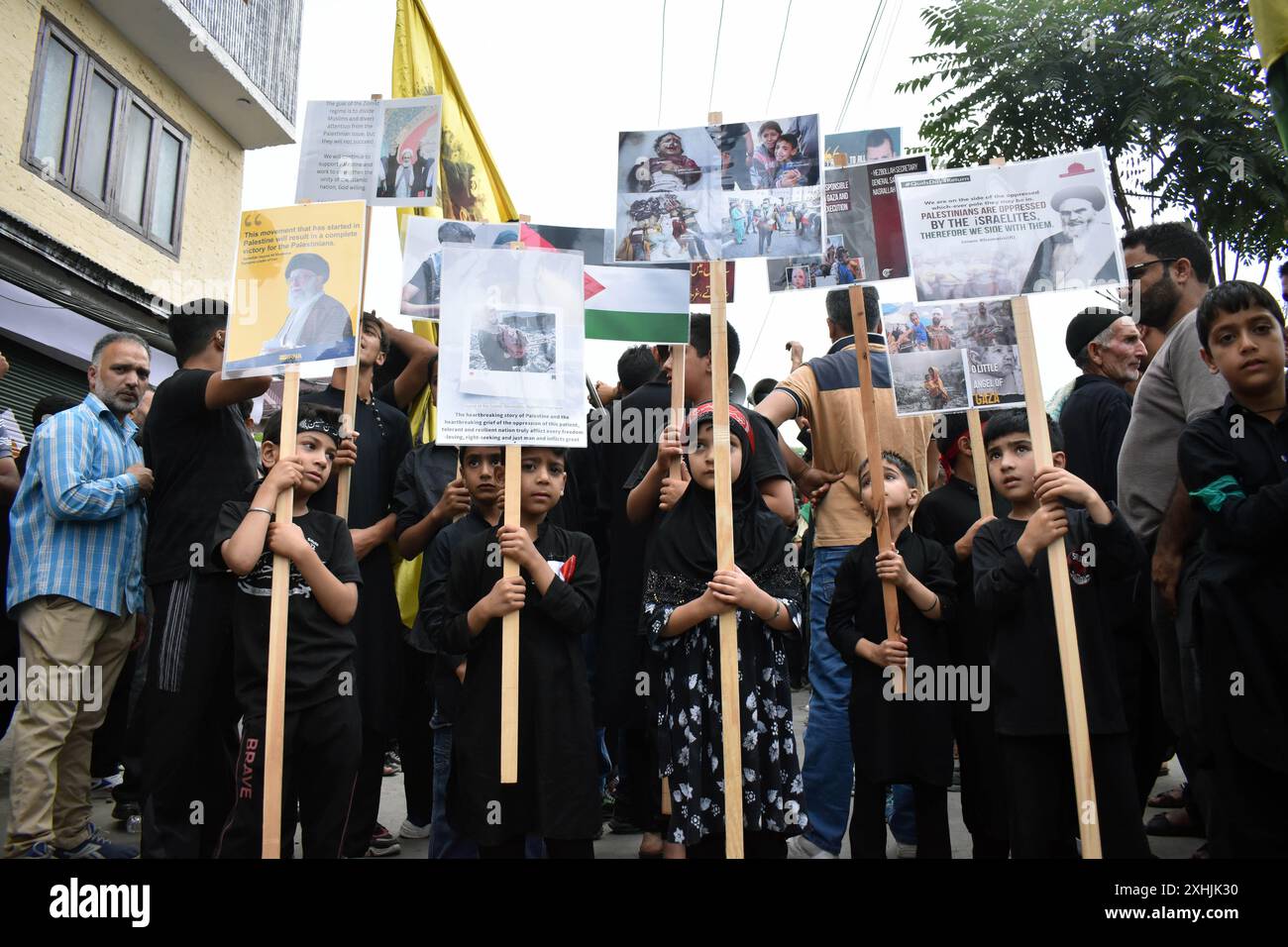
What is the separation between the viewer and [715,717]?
10.7ft

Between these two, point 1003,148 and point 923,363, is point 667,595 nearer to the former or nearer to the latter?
point 923,363

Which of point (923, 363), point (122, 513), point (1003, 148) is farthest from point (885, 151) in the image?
point (1003, 148)

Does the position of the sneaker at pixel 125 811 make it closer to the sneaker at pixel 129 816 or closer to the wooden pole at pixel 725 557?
the sneaker at pixel 129 816

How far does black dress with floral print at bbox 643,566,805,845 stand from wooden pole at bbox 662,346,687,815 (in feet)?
1.32

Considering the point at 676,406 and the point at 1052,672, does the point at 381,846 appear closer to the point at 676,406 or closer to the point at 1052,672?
the point at 676,406

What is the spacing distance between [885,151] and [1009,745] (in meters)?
2.76

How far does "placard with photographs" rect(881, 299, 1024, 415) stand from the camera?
12.2 ft

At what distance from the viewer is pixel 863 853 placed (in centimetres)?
350

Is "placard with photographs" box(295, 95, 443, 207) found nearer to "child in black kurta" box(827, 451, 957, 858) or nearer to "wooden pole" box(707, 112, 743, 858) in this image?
"wooden pole" box(707, 112, 743, 858)

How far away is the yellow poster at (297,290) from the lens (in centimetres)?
337

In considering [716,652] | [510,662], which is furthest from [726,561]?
[510,662]

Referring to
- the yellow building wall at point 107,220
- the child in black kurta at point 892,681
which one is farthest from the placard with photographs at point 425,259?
the yellow building wall at point 107,220

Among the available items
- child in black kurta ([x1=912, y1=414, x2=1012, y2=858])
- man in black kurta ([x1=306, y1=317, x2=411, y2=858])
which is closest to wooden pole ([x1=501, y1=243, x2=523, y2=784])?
man in black kurta ([x1=306, y1=317, x2=411, y2=858])

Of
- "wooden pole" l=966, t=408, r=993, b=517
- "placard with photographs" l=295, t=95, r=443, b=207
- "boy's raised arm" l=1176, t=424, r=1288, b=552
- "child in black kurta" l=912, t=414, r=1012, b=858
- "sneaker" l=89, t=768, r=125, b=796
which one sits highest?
"placard with photographs" l=295, t=95, r=443, b=207
